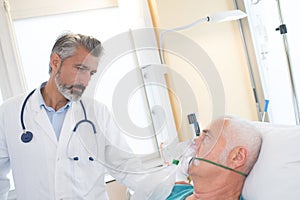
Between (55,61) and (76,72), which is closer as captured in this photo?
(76,72)

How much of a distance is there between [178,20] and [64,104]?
0.93 meters

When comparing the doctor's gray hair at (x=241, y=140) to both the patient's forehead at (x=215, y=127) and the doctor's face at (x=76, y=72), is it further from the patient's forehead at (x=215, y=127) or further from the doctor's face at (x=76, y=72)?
the doctor's face at (x=76, y=72)

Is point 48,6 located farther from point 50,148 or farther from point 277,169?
point 277,169

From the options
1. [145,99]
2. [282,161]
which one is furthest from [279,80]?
[145,99]

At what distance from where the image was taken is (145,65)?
2.68ft

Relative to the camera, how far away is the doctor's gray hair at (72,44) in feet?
2.88

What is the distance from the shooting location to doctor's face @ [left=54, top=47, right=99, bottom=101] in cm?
79

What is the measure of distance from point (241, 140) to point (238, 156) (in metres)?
0.06

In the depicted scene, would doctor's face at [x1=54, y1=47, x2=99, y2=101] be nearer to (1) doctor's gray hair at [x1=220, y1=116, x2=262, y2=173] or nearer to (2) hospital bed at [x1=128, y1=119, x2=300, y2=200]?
(2) hospital bed at [x1=128, y1=119, x2=300, y2=200]

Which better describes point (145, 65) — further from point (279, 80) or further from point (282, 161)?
point (279, 80)

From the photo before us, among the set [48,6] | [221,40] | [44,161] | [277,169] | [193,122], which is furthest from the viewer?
[48,6]

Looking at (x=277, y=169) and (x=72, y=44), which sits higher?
(x=72, y=44)

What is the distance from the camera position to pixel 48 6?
211 cm

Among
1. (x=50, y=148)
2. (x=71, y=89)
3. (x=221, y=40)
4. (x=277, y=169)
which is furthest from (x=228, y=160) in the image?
(x=221, y=40)
